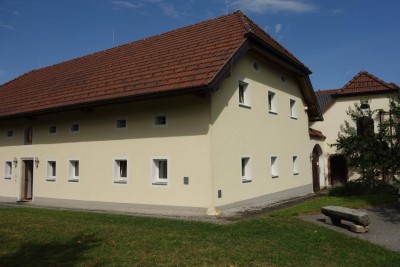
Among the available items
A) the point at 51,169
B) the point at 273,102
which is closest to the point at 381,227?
the point at 273,102

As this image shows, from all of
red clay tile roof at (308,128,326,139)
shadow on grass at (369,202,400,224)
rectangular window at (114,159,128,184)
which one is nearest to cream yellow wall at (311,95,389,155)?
red clay tile roof at (308,128,326,139)

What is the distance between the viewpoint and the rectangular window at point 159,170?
13586 millimetres

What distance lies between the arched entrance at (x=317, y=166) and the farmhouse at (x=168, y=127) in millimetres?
2117

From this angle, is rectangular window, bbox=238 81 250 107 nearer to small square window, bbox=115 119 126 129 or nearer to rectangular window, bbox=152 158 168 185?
rectangular window, bbox=152 158 168 185

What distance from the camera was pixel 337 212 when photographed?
10.2m

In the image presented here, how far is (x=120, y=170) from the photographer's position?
48.9 feet

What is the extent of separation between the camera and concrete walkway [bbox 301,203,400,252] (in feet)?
29.1

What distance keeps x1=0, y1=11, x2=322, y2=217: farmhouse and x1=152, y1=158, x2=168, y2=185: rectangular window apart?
1.5 inches

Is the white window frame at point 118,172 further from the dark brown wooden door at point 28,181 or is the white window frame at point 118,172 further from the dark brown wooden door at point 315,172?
the dark brown wooden door at point 315,172

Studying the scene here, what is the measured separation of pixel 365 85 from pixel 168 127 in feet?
54.1

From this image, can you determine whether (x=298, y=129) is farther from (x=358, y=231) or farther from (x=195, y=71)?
(x=358, y=231)

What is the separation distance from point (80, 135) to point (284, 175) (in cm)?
977

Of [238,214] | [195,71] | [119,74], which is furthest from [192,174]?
[119,74]

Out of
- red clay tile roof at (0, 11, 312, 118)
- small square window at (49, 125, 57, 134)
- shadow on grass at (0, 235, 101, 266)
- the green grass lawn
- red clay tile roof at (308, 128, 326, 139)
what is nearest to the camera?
shadow on grass at (0, 235, 101, 266)
